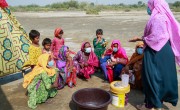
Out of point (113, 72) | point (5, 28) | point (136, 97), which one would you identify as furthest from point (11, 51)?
point (136, 97)

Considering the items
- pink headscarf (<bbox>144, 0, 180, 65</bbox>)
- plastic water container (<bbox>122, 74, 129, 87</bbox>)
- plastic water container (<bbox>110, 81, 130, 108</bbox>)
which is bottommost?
plastic water container (<bbox>110, 81, 130, 108</bbox>)

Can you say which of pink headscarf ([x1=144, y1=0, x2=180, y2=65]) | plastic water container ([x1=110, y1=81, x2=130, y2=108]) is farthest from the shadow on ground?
pink headscarf ([x1=144, y1=0, x2=180, y2=65])

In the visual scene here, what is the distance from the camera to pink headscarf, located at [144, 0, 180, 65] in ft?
13.9

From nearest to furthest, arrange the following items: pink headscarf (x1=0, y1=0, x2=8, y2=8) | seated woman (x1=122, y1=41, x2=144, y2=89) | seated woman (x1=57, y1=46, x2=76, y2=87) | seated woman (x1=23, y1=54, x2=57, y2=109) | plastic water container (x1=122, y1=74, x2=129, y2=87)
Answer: plastic water container (x1=122, y1=74, x2=129, y2=87) → seated woman (x1=23, y1=54, x2=57, y2=109) → seated woman (x1=122, y1=41, x2=144, y2=89) → seated woman (x1=57, y1=46, x2=76, y2=87) → pink headscarf (x1=0, y1=0, x2=8, y2=8)

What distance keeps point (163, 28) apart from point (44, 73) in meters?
2.48

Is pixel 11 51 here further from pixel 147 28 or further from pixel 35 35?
pixel 147 28

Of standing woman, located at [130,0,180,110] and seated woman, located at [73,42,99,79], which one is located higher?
standing woman, located at [130,0,180,110]

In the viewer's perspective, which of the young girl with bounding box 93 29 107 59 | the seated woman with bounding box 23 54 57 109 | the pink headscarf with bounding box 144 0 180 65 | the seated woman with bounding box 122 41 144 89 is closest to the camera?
the pink headscarf with bounding box 144 0 180 65

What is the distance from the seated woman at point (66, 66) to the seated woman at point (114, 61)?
909 millimetres

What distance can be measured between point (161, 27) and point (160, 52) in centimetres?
45

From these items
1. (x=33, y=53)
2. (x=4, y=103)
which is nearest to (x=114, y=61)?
(x=33, y=53)

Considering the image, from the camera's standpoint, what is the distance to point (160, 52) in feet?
14.3

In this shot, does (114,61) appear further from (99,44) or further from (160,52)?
(160,52)

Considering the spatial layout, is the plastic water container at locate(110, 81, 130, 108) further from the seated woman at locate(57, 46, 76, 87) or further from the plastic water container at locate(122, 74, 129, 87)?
the seated woman at locate(57, 46, 76, 87)
